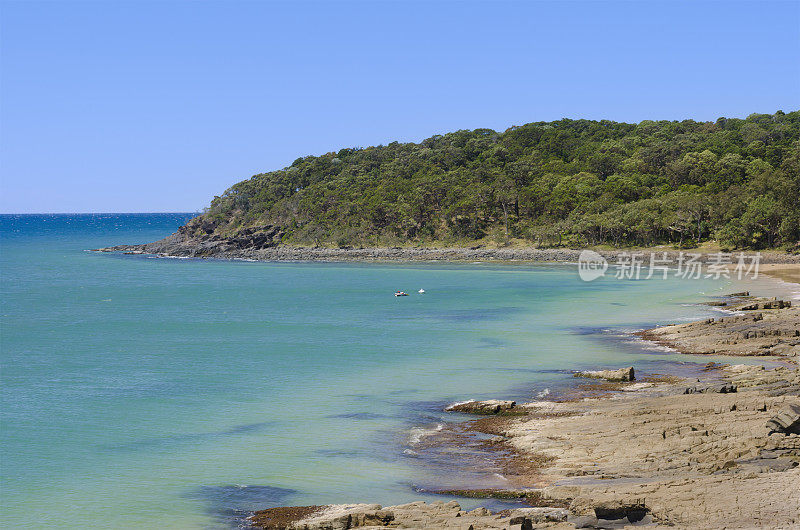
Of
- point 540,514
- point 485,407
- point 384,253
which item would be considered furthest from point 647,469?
point 384,253

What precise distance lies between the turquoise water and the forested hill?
26755mm

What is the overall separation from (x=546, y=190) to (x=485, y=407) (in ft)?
301

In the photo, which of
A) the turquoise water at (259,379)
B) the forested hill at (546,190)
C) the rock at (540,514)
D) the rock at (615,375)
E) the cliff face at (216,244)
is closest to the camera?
the rock at (540,514)

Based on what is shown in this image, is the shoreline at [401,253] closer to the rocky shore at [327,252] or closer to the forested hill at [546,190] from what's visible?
the rocky shore at [327,252]

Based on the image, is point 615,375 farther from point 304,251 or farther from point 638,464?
point 304,251

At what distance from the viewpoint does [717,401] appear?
774 inches

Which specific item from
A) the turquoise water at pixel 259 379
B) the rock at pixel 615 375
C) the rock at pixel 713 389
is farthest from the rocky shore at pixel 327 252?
the rock at pixel 713 389

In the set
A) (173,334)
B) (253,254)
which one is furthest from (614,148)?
(173,334)

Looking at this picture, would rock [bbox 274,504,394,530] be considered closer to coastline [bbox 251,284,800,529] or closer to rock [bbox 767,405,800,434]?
coastline [bbox 251,284,800,529]

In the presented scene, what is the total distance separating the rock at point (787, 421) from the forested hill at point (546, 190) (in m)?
71.6

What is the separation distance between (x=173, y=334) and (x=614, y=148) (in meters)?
100

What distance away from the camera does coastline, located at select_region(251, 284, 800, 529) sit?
12.8 meters

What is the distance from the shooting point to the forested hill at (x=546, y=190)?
9025 centimetres

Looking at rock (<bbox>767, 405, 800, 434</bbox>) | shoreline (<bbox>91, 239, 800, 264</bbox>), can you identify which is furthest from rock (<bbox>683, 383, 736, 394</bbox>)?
shoreline (<bbox>91, 239, 800, 264</bbox>)
